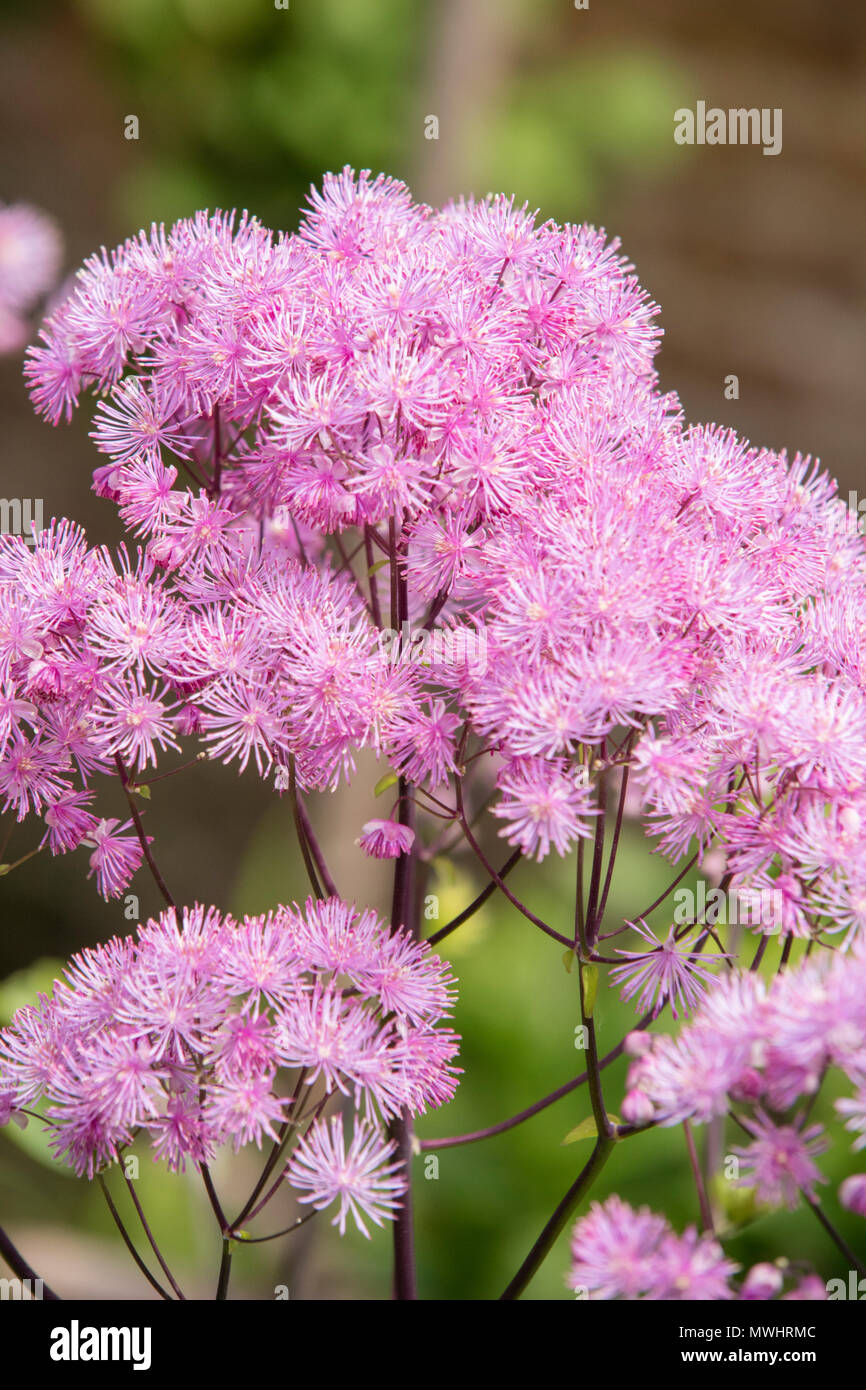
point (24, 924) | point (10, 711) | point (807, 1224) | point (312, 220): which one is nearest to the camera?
point (10, 711)

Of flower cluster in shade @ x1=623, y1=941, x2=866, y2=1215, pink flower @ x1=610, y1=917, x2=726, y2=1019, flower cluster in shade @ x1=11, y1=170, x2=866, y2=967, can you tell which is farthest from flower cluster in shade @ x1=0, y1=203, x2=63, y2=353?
flower cluster in shade @ x1=623, y1=941, x2=866, y2=1215

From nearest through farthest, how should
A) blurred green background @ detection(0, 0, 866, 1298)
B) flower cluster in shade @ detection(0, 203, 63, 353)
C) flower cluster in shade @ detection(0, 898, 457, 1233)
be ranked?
flower cluster in shade @ detection(0, 898, 457, 1233) → flower cluster in shade @ detection(0, 203, 63, 353) → blurred green background @ detection(0, 0, 866, 1298)

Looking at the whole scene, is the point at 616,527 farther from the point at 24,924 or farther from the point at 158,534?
the point at 24,924

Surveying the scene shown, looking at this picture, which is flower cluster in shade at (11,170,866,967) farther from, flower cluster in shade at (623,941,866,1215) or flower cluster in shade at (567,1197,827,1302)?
flower cluster in shade at (567,1197,827,1302)

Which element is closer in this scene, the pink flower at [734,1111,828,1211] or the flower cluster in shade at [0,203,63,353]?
the pink flower at [734,1111,828,1211]

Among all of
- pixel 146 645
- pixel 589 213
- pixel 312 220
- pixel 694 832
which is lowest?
pixel 694 832

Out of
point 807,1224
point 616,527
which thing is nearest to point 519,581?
point 616,527
